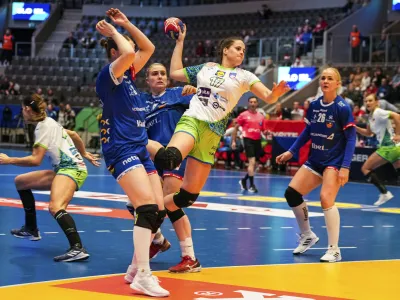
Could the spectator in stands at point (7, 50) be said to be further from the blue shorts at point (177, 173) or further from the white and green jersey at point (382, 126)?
the blue shorts at point (177, 173)

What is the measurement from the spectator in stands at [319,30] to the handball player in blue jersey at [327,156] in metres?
22.8

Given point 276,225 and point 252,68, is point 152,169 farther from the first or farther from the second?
point 252,68

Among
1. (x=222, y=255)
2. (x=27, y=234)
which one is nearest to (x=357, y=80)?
(x=222, y=255)

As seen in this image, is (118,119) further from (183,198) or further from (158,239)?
(158,239)

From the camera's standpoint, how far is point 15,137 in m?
36.5

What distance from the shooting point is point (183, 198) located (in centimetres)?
868

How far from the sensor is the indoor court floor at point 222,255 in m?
7.64

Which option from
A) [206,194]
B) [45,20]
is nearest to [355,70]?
[206,194]

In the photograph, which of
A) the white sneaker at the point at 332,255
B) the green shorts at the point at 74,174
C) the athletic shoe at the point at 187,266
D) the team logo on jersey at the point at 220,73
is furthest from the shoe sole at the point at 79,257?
the white sneaker at the point at 332,255

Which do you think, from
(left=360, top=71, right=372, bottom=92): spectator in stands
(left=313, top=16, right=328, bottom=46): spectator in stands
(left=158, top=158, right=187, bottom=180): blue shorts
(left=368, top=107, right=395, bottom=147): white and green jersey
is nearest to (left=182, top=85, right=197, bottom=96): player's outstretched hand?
(left=158, top=158, right=187, bottom=180): blue shorts

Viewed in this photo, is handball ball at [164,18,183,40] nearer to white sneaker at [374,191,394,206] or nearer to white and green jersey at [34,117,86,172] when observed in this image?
white and green jersey at [34,117,86,172]

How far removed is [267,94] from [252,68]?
2583 centimetres

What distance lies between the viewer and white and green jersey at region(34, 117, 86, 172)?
9773mm

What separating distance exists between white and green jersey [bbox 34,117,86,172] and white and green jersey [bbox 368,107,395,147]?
8.10 m
